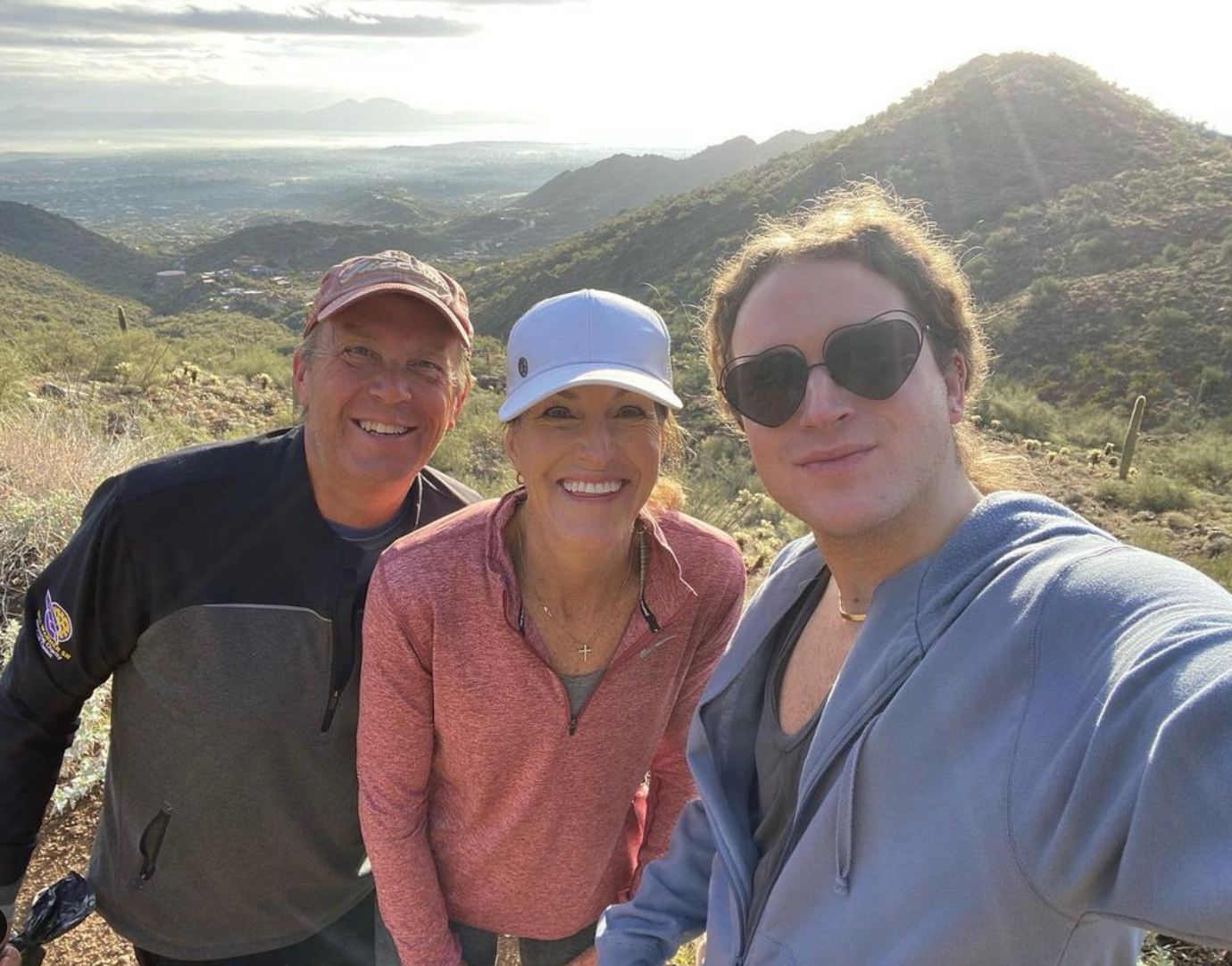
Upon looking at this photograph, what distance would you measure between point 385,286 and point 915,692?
158cm

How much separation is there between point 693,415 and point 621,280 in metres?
18.5

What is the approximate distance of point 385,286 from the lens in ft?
6.66

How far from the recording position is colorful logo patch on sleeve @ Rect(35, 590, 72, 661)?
1915 millimetres

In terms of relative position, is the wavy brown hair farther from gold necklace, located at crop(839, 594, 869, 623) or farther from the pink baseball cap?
the pink baseball cap

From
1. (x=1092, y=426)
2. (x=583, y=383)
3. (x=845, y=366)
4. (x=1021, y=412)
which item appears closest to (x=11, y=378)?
(x=583, y=383)

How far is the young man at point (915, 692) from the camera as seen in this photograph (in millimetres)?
894

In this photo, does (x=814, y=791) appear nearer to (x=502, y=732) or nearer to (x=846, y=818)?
(x=846, y=818)

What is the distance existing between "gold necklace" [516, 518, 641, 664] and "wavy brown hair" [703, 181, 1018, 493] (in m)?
0.53

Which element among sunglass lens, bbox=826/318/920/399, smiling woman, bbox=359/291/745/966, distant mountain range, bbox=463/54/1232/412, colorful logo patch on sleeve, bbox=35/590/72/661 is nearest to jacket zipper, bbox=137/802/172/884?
colorful logo patch on sleeve, bbox=35/590/72/661

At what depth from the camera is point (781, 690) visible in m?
1.60

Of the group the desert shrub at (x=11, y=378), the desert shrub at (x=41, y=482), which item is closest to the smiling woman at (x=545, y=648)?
the desert shrub at (x=41, y=482)

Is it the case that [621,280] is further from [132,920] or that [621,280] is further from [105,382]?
[132,920]

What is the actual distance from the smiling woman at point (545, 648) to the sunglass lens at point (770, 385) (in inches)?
8.0

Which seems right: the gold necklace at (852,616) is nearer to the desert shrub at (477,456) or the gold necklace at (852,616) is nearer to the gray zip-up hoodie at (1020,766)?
the gray zip-up hoodie at (1020,766)
